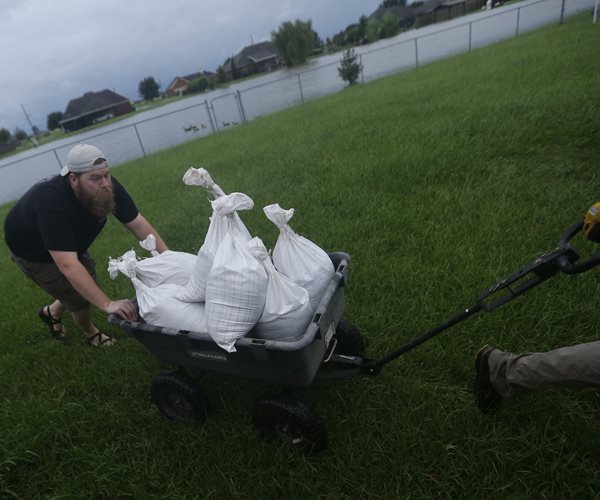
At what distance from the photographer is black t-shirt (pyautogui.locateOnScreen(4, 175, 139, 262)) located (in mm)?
2293

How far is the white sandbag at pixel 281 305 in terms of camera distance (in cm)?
166

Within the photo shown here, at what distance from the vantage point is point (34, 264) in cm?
278

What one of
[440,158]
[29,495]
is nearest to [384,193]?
Result: [440,158]

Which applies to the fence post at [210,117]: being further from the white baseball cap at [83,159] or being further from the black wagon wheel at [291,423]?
the black wagon wheel at [291,423]

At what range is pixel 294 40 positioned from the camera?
120 feet

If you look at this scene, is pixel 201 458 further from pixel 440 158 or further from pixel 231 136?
pixel 231 136

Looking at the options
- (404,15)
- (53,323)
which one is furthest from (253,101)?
(404,15)

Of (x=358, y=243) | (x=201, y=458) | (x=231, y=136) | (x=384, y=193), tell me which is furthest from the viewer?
(x=231, y=136)

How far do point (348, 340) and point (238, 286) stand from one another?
96cm

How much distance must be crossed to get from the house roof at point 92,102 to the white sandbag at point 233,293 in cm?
4327

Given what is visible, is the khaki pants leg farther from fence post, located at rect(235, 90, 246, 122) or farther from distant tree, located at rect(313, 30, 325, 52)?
distant tree, located at rect(313, 30, 325, 52)

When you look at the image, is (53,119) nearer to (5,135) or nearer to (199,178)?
(5,135)

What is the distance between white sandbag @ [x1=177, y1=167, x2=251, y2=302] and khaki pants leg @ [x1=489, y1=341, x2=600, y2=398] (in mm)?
1374

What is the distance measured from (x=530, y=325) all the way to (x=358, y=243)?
1.61 meters
